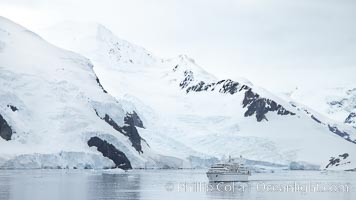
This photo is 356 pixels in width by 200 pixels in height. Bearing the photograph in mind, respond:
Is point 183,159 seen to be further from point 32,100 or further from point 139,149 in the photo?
point 32,100

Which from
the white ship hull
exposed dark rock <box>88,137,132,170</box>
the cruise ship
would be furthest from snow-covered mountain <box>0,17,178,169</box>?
the white ship hull

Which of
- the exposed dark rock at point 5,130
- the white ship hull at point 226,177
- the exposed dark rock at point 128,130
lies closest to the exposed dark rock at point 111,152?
the exposed dark rock at point 128,130

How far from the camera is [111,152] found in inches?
5699

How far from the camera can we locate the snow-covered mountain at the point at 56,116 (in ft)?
435

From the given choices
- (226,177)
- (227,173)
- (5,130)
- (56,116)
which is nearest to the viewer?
(226,177)

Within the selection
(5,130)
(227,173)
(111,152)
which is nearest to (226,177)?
(227,173)

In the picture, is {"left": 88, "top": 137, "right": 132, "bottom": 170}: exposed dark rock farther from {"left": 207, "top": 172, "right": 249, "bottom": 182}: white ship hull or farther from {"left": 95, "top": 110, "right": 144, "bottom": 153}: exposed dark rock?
{"left": 207, "top": 172, "right": 249, "bottom": 182}: white ship hull

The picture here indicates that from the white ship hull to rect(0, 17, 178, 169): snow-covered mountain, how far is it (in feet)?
A: 124

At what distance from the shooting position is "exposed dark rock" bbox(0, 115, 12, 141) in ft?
444

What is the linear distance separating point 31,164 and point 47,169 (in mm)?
3184

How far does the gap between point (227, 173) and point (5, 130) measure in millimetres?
51332

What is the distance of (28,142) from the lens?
444ft

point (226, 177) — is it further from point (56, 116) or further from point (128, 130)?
point (128, 130)

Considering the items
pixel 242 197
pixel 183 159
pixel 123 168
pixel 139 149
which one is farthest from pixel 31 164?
pixel 242 197
